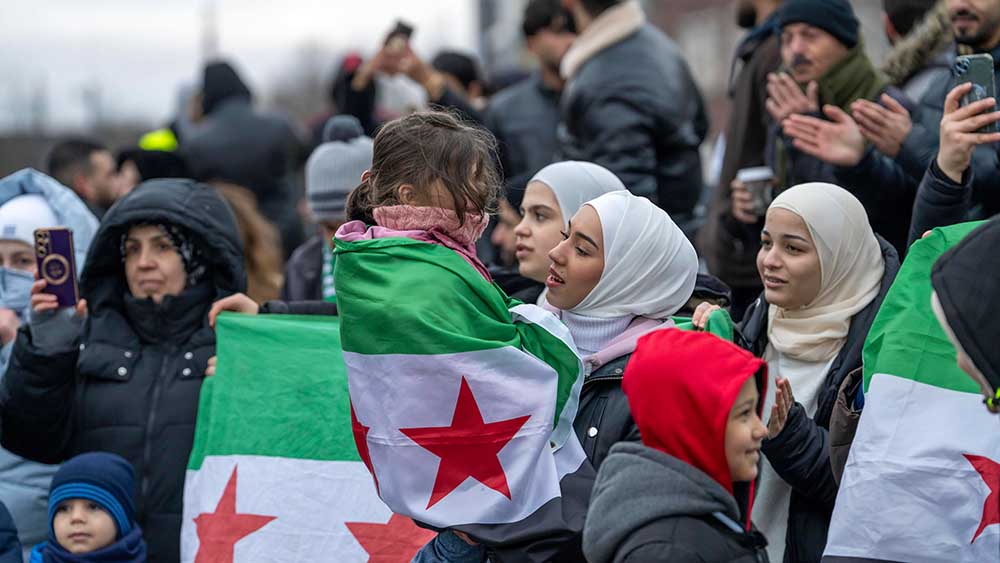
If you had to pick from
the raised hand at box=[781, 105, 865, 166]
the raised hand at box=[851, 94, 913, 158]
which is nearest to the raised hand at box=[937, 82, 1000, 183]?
the raised hand at box=[851, 94, 913, 158]

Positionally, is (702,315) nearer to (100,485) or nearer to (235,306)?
(235,306)

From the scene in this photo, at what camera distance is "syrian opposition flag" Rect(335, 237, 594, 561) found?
157 inches

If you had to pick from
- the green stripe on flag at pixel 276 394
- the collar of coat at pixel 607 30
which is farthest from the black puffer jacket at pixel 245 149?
the green stripe on flag at pixel 276 394

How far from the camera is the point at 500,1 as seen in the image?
1623cm

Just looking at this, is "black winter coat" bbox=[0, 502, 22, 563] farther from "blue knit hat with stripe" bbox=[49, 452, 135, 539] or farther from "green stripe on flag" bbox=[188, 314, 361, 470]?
"green stripe on flag" bbox=[188, 314, 361, 470]

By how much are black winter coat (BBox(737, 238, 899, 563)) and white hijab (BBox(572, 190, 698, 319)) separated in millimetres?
370

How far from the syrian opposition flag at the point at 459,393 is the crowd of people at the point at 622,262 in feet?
0.23

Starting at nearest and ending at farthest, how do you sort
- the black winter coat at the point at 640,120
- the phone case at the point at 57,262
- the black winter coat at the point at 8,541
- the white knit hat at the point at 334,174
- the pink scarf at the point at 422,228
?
the pink scarf at the point at 422,228, the black winter coat at the point at 8,541, the phone case at the point at 57,262, the black winter coat at the point at 640,120, the white knit hat at the point at 334,174

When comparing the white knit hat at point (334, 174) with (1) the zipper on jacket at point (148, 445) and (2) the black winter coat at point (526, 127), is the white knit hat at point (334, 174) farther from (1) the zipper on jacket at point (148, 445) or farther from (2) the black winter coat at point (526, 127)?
(1) the zipper on jacket at point (148, 445)

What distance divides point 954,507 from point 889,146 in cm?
197

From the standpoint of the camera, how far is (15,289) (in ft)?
20.8

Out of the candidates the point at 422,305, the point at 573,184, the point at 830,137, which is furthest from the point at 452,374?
the point at 830,137

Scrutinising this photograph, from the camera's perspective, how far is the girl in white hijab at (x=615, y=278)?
4.47m

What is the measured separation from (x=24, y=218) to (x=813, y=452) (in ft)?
12.4
